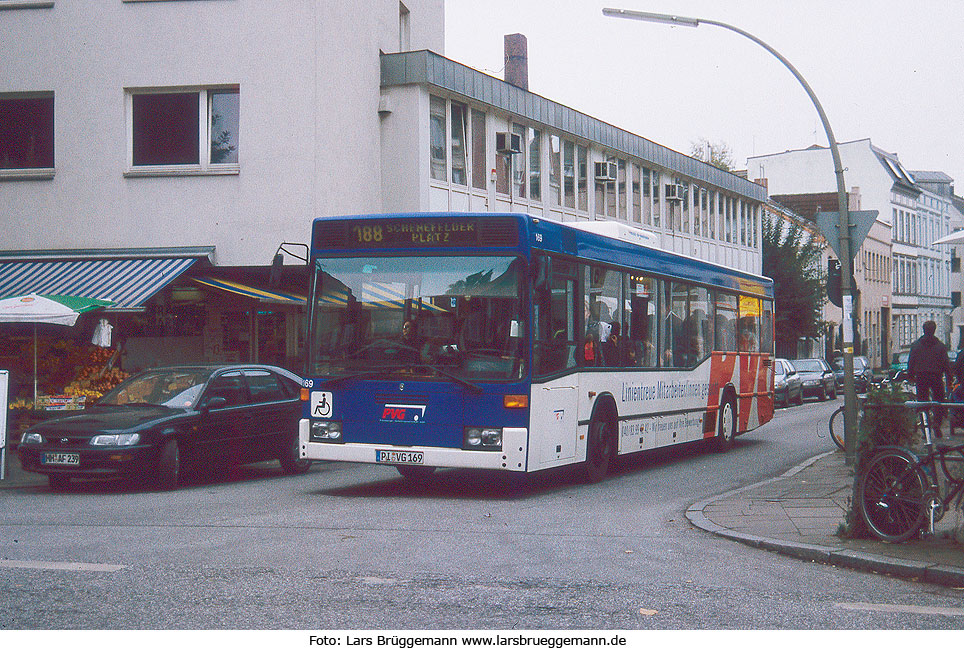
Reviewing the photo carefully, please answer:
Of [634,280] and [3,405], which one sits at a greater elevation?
[634,280]

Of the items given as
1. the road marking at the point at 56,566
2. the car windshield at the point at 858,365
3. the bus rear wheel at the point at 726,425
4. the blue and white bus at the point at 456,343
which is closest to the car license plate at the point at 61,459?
the blue and white bus at the point at 456,343

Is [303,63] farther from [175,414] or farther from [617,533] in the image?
[617,533]

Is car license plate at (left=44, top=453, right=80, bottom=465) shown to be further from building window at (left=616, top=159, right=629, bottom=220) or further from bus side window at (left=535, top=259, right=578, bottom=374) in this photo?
building window at (left=616, top=159, right=629, bottom=220)

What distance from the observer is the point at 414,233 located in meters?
12.2

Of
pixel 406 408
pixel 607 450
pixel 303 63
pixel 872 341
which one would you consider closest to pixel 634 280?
pixel 607 450

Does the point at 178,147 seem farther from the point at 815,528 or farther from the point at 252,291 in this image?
the point at 815,528

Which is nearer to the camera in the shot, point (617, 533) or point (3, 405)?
point (617, 533)

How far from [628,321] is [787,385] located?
23084 millimetres

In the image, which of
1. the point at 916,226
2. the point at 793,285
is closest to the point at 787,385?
the point at 793,285

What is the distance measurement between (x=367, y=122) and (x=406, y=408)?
1378cm

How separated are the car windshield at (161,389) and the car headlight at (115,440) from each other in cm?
105

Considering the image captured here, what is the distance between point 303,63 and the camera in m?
22.5

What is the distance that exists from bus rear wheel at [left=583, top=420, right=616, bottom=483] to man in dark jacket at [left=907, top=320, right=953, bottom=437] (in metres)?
6.86

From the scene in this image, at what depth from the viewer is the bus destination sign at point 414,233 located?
12.0 meters
